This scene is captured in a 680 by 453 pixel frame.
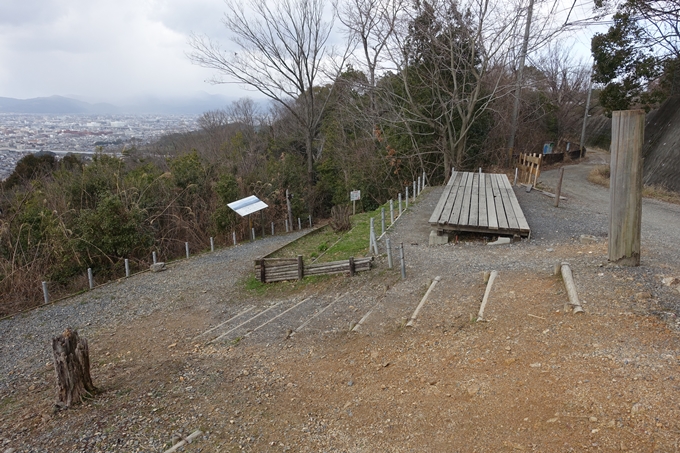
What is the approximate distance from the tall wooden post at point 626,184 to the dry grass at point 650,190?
10.9 metres

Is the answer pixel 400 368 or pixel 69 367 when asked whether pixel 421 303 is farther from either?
pixel 69 367

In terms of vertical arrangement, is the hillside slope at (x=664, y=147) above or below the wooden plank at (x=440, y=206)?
above

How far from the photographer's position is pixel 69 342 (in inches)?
182

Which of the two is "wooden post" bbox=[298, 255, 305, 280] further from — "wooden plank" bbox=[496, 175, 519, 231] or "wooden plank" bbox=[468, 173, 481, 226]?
"wooden plank" bbox=[496, 175, 519, 231]

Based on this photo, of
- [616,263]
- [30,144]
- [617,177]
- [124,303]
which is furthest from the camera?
[30,144]

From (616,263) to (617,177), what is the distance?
46.4 inches

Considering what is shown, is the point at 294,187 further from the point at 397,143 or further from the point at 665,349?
the point at 665,349

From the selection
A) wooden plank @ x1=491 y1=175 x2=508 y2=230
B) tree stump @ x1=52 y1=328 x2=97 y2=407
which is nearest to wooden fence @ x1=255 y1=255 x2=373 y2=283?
wooden plank @ x1=491 y1=175 x2=508 y2=230

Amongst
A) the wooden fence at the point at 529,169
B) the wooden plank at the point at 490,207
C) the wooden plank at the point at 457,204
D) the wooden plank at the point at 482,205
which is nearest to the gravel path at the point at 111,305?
the wooden plank at the point at 457,204

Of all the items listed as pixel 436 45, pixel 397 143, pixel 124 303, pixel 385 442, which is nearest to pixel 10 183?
pixel 124 303

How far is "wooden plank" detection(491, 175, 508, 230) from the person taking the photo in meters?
8.41

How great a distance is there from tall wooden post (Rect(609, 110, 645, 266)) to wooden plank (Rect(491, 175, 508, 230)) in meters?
2.68

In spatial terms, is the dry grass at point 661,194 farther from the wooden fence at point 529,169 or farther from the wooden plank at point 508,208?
the wooden plank at point 508,208

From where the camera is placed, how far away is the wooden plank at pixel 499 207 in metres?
8.41
